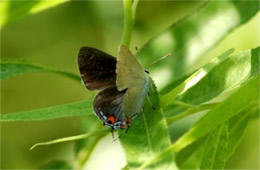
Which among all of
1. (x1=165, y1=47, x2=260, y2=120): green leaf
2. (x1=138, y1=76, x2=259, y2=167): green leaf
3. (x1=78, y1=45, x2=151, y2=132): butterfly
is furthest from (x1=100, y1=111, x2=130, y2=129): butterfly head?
(x1=138, y1=76, x2=259, y2=167): green leaf

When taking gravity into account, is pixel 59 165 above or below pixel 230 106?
above

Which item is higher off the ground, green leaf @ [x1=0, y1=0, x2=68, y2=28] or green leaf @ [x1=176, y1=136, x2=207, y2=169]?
green leaf @ [x1=0, y1=0, x2=68, y2=28]

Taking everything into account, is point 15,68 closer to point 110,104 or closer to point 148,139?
point 110,104

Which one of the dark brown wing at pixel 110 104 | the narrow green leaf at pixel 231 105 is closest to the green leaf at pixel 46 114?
the dark brown wing at pixel 110 104

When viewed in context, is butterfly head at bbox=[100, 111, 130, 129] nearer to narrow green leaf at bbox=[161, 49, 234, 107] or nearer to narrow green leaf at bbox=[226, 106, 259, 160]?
narrow green leaf at bbox=[161, 49, 234, 107]

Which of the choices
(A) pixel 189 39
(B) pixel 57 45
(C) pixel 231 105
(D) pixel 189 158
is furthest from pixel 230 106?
(B) pixel 57 45

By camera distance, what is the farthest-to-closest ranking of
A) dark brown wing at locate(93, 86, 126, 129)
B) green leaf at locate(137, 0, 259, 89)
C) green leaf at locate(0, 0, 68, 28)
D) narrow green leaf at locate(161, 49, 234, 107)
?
green leaf at locate(137, 0, 259, 89) < green leaf at locate(0, 0, 68, 28) < dark brown wing at locate(93, 86, 126, 129) < narrow green leaf at locate(161, 49, 234, 107)
